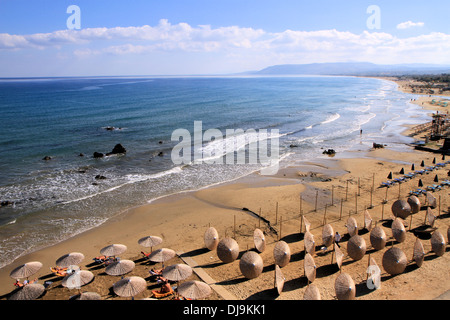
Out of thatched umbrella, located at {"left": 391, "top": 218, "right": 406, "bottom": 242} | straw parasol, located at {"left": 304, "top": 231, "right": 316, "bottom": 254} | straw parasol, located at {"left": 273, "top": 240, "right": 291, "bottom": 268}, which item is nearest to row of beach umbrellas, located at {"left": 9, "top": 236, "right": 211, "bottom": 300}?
straw parasol, located at {"left": 273, "top": 240, "right": 291, "bottom": 268}

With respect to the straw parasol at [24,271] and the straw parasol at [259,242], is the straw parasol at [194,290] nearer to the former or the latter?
the straw parasol at [259,242]

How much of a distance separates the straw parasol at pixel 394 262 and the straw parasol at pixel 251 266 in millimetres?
6796

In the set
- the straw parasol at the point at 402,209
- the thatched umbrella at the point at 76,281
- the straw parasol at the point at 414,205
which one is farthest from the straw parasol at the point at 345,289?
the straw parasol at the point at 414,205

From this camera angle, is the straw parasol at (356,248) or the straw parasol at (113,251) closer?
the straw parasol at (113,251)

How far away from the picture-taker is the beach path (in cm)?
1641

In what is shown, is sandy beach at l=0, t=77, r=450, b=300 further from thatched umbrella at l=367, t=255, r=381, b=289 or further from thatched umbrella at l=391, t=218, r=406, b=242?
thatched umbrella at l=391, t=218, r=406, b=242

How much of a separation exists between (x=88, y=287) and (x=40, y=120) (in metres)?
64.7

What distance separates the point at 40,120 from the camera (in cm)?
7062

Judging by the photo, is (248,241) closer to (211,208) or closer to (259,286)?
(259,286)

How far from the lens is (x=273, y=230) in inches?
922

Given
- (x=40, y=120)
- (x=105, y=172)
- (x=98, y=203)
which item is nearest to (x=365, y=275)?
(x=98, y=203)

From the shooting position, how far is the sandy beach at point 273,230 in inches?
671

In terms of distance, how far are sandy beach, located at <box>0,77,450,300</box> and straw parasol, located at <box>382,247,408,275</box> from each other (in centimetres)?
44

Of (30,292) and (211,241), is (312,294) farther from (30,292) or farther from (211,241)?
(30,292)
